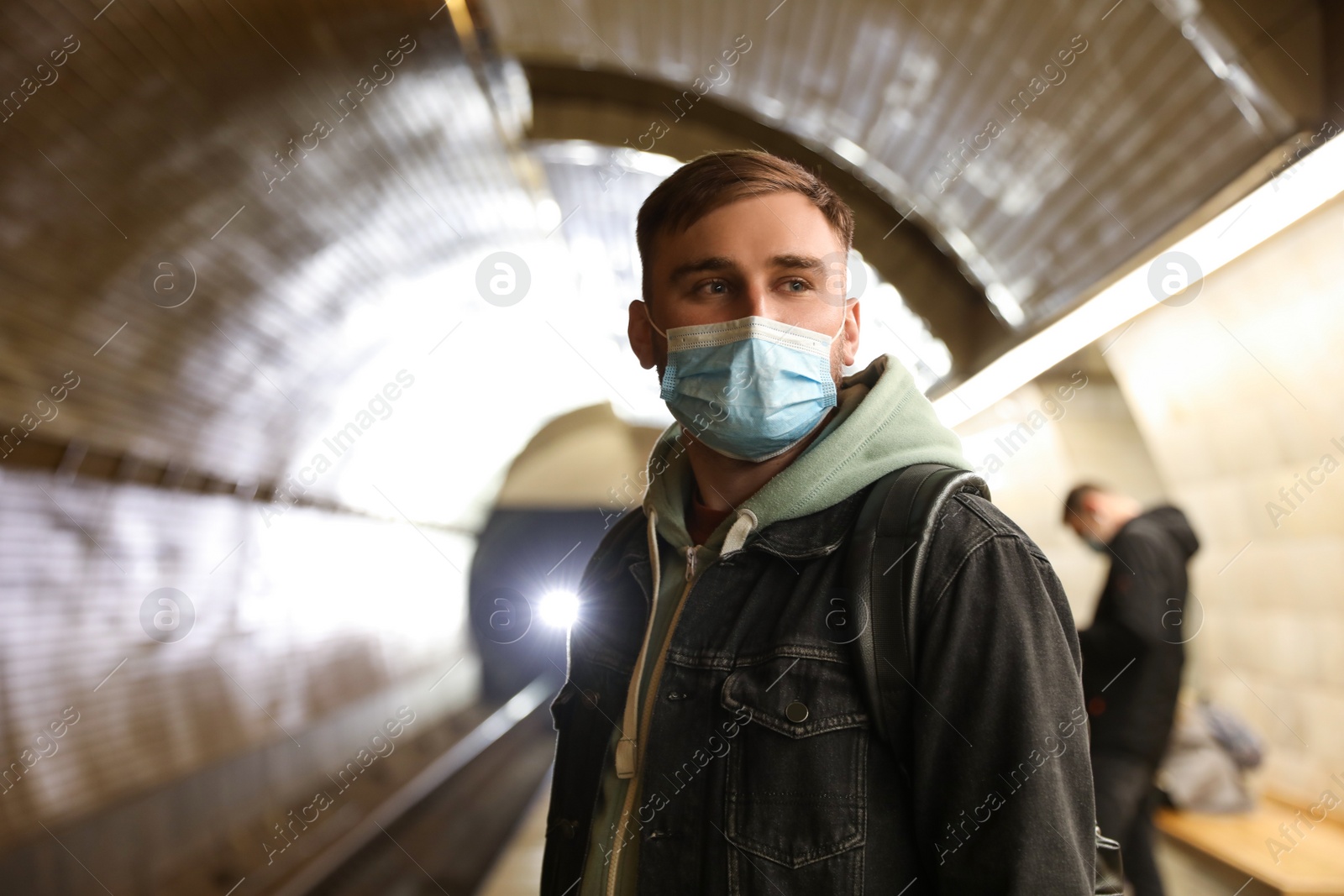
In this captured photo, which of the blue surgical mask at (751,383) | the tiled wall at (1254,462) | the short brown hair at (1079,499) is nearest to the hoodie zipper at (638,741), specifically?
the blue surgical mask at (751,383)

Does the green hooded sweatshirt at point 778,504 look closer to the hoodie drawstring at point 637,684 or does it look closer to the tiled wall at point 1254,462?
the hoodie drawstring at point 637,684

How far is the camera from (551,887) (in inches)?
73.4

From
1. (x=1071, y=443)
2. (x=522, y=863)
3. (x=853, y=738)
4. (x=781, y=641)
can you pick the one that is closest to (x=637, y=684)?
(x=781, y=641)

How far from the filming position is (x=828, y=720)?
1344mm

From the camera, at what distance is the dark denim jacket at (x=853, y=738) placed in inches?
46.9

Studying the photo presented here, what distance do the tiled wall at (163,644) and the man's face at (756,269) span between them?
4591 mm

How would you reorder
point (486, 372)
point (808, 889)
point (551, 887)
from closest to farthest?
1. point (808, 889)
2. point (551, 887)
3. point (486, 372)

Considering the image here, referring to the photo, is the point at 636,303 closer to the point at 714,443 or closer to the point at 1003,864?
the point at 714,443

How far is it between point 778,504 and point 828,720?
0.38 m

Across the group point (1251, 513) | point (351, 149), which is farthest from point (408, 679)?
point (1251, 513)

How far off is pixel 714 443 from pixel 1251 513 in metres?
5.26

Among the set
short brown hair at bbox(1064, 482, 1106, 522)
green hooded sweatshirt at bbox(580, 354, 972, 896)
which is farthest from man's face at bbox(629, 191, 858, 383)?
short brown hair at bbox(1064, 482, 1106, 522)

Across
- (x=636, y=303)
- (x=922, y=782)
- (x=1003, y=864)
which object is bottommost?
(x=1003, y=864)

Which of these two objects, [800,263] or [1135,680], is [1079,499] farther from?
[800,263]
